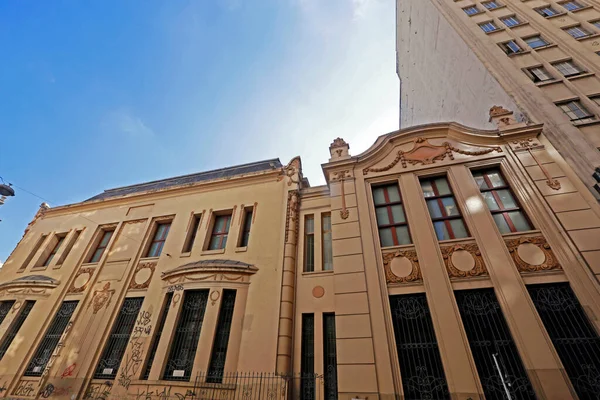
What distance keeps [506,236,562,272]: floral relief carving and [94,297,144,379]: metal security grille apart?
46.7ft

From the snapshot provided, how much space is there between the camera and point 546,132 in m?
10.8

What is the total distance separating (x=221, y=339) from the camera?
9414 mm

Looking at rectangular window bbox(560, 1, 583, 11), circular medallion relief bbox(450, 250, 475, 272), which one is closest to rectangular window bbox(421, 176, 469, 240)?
circular medallion relief bbox(450, 250, 475, 272)

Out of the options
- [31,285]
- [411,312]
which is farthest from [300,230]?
[31,285]

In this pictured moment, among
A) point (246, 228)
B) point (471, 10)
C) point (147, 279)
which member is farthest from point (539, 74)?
point (147, 279)

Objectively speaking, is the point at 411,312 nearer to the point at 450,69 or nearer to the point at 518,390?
the point at 518,390

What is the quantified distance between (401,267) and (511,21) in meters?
20.9

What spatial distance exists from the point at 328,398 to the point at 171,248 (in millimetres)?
9286

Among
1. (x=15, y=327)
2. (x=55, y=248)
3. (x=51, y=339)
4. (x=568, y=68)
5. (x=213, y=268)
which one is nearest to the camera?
(x=213, y=268)

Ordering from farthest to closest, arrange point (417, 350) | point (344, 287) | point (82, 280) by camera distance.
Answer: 1. point (82, 280)
2. point (344, 287)
3. point (417, 350)

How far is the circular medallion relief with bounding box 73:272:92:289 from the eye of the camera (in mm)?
12497

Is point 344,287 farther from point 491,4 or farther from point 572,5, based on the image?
point 572,5

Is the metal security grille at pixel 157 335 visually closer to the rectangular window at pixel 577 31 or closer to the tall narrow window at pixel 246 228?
the tall narrow window at pixel 246 228

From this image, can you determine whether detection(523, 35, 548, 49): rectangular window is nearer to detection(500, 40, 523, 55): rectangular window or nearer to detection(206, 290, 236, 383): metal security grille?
detection(500, 40, 523, 55): rectangular window
